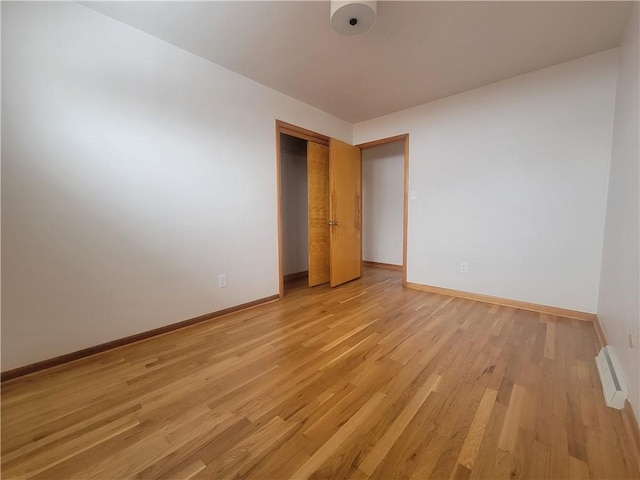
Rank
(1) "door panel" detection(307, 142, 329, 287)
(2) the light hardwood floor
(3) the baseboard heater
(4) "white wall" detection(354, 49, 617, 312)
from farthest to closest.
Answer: (1) "door panel" detection(307, 142, 329, 287) < (4) "white wall" detection(354, 49, 617, 312) < (3) the baseboard heater < (2) the light hardwood floor

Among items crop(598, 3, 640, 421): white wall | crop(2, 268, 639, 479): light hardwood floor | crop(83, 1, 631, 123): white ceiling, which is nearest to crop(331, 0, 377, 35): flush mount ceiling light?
crop(83, 1, 631, 123): white ceiling

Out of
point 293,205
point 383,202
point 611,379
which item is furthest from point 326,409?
point 383,202

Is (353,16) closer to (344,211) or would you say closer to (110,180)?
(110,180)

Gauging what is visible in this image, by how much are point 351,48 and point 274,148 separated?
1.22 meters

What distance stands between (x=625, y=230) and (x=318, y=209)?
2.71 meters

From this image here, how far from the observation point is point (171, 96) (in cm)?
204

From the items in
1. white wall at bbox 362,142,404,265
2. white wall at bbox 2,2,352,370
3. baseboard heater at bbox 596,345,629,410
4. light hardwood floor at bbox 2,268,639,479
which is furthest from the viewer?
white wall at bbox 362,142,404,265

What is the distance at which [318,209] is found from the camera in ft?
11.2

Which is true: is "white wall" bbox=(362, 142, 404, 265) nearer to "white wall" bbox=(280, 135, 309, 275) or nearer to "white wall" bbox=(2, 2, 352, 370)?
"white wall" bbox=(280, 135, 309, 275)

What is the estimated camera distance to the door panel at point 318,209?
10.8ft

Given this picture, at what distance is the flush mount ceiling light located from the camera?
1491 millimetres

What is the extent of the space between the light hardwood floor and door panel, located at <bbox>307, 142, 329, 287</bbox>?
1446mm

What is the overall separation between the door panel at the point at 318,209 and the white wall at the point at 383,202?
166 cm

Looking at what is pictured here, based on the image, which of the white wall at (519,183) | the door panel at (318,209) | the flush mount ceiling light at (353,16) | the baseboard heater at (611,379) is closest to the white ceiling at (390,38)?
the flush mount ceiling light at (353,16)
